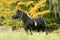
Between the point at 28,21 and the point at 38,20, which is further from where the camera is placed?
the point at 38,20

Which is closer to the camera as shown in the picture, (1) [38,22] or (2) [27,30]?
(2) [27,30]

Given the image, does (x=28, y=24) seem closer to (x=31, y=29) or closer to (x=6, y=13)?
(x=31, y=29)

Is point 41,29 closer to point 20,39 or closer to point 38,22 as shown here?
point 38,22

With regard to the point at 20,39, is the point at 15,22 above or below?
below

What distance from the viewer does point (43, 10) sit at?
22406 millimetres

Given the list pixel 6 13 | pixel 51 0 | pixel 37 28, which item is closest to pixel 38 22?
pixel 37 28

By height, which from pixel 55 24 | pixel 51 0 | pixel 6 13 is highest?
pixel 51 0

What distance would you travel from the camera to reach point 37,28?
50.1 feet

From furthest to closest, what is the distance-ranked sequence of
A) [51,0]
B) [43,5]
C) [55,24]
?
[55,24] < [43,5] < [51,0]

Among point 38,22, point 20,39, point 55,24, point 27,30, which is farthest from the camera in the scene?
point 55,24

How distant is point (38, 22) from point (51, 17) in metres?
8.73

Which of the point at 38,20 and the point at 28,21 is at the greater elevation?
the point at 28,21

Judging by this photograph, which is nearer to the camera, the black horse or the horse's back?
the black horse

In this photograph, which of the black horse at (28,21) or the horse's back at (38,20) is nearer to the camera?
the black horse at (28,21)
